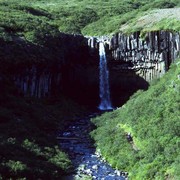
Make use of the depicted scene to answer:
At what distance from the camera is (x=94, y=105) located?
61000mm

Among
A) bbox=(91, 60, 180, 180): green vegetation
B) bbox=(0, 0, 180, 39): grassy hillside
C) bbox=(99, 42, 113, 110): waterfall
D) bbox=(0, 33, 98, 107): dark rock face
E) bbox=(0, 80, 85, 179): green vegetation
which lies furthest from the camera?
bbox=(99, 42, 113, 110): waterfall

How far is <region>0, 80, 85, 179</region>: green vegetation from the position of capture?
31500mm

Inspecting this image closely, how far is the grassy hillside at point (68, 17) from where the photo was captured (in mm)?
61344

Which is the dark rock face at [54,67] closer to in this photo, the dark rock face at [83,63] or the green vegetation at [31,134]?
the dark rock face at [83,63]

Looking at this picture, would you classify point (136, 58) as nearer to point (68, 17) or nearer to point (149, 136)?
point (149, 136)

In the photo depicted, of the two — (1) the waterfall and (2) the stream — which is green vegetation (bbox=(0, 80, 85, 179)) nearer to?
(2) the stream

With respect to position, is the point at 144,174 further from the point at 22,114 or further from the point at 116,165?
the point at 22,114

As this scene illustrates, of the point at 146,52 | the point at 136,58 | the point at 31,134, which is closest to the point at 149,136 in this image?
the point at 31,134

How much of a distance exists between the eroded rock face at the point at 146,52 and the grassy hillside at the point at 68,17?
9192 mm

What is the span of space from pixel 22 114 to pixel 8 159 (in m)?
13.3

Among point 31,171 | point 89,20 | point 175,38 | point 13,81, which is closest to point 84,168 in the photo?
point 31,171

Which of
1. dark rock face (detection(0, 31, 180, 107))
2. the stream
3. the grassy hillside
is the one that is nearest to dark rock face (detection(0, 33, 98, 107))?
dark rock face (detection(0, 31, 180, 107))

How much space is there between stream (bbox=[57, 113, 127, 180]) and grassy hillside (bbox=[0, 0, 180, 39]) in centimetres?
1717

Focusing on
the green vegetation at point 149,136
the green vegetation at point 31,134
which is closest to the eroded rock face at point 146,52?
the green vegetation at point 149,136
